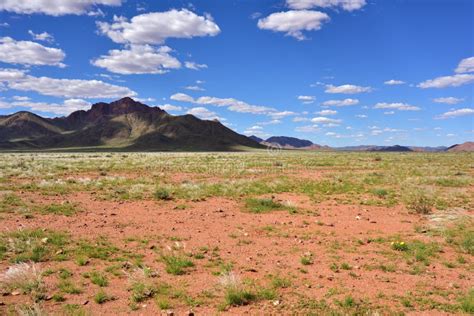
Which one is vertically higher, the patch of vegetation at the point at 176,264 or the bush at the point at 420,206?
the bush at the point at 420,206

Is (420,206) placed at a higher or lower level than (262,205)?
higher

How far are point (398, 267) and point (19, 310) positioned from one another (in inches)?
315

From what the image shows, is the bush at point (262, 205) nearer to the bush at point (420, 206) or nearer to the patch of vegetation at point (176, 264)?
the bush at point (420, 206)

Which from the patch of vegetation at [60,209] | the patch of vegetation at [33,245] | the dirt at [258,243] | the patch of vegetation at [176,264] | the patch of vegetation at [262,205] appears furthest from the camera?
the patch of vegetation at [262,205]

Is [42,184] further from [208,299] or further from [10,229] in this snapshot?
[208,299]

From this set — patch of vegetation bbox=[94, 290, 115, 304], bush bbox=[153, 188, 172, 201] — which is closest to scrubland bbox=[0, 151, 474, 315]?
patch of vegetation bbox=[94, 290, 115, 304]

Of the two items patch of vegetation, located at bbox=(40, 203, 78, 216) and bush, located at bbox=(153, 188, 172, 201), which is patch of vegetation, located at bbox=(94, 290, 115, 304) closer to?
patch of vegetation, located at bbox=(40, 203, 78, 216)

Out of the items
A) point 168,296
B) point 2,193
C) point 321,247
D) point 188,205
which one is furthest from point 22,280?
point 2,193

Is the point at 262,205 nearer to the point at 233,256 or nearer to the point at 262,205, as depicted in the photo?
the point at 262,205

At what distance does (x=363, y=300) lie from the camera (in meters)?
7.01

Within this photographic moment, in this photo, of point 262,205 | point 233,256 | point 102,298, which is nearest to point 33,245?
point 102,298

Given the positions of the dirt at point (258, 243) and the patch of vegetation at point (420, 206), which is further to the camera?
the patch of vegetation at point (420, 206)

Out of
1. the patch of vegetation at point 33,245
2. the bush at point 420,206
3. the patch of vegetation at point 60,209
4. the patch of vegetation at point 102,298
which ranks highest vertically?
the bush at point 420,206

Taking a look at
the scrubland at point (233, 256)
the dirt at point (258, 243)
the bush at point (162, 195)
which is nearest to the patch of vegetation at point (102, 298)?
the scrubland at point (233, 256)
